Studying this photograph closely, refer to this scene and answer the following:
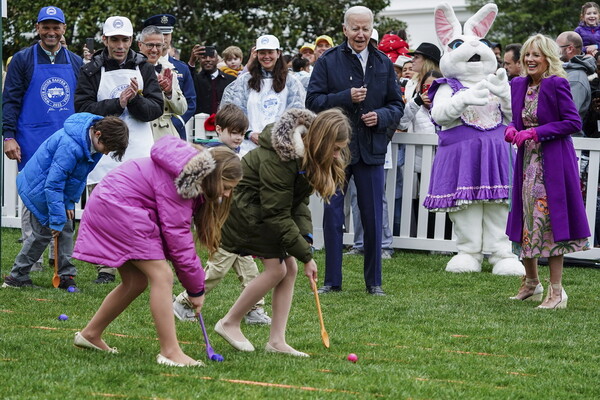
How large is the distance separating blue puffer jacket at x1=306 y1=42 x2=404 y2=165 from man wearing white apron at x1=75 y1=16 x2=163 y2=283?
1339 mm

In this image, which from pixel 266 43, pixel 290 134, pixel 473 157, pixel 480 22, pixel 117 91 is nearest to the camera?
pixel 290 134

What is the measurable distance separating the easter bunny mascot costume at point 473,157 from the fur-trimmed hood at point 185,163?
4874mm

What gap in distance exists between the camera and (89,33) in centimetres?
2175

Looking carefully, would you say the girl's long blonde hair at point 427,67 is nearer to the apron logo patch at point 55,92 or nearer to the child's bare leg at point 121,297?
the apron logo patch at point 55,92

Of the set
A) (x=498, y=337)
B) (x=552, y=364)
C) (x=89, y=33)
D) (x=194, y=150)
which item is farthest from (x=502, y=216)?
(x=89, y=33)

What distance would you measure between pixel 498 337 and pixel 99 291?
338 cm

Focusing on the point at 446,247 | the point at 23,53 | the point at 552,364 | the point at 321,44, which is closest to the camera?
the point at 552,364

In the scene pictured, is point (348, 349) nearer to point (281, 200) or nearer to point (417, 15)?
point (281, 200)

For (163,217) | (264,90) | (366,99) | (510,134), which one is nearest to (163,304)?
(163,217)

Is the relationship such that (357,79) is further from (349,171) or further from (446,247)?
A: (446,247)

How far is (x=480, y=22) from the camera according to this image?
10.5 m

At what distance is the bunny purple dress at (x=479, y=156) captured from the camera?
10.3 meters

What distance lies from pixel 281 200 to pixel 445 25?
5.14 m

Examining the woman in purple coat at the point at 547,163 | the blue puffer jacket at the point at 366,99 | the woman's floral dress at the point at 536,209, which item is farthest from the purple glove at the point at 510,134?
the blue puffer jacket at the point at 366,99
